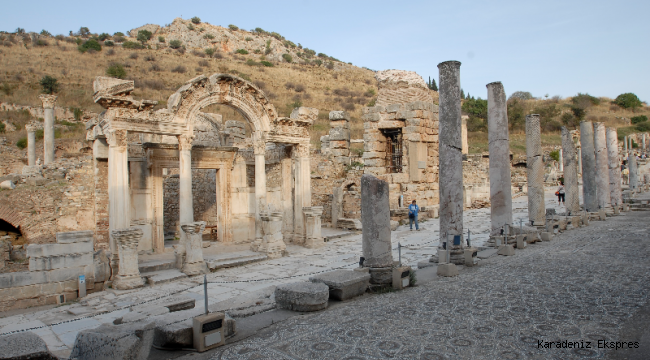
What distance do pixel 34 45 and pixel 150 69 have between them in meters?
13.9

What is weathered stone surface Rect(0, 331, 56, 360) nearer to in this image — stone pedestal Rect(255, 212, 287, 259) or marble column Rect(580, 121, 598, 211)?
stone pedestal Rect(255, 212, 287, 259)

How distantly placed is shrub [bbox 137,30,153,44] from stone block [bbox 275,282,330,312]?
60686 mm

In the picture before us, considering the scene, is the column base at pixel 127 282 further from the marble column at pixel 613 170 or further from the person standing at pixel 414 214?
the marble column at pixel 613 170

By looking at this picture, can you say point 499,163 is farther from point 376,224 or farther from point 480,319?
point 480,319

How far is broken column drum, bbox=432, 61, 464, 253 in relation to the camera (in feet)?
28.8

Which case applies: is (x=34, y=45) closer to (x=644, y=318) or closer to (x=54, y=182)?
(x=54, y=182)

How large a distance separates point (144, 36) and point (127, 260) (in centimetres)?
5993

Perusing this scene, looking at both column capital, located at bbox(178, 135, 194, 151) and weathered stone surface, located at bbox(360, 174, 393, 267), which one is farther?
column capital, located at bbox(178, 135, 194, 151)

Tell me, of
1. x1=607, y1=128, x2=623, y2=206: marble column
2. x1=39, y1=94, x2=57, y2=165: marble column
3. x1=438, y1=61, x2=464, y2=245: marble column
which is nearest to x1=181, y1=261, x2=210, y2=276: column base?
x1=438, y1=61, x2=464, y2=245: marble column

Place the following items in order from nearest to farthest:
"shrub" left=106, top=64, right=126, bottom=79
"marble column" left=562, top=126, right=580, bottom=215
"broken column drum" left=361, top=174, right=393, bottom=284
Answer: "broken column drum" left=361, top=174, right=393, bottom=284 → "marble column" left=562, top=126, right=580, bottom=215 → "shrub" left=106, top=64, right=126, bottom=79

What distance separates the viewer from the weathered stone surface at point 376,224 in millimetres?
7090

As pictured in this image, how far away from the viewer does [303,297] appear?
5824 millimetres

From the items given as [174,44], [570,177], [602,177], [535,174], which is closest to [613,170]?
[602,177]

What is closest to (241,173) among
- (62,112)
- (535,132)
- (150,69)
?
(535,132)
